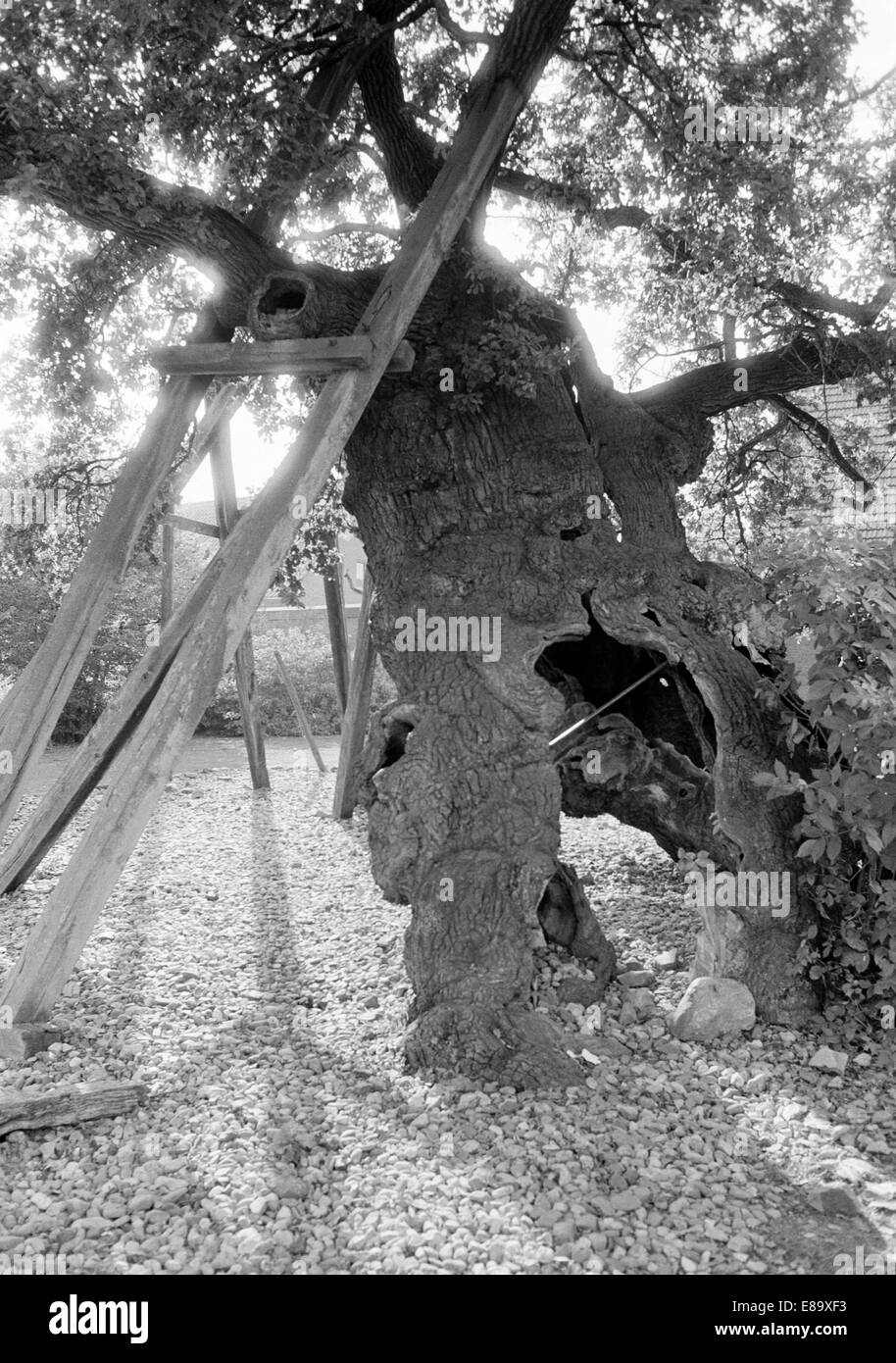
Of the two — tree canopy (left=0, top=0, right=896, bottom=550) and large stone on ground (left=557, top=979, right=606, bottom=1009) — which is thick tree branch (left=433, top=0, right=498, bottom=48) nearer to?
tree canopy (left=0, top=0, right=896, bottom=550)

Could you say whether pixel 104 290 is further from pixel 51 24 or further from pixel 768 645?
pixel 768 645

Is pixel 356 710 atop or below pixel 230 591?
below

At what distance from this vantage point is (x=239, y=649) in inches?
399

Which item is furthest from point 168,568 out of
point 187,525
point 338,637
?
point 187,525

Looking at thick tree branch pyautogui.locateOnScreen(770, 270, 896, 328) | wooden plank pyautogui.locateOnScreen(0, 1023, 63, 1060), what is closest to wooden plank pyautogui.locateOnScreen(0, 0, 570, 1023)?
wooden plank pyautogui.locateOnScreen(0, 1023, 63, 1060)

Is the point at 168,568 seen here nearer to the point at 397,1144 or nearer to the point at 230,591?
the point at 230,591

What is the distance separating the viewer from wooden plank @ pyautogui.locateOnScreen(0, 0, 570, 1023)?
4066 mm

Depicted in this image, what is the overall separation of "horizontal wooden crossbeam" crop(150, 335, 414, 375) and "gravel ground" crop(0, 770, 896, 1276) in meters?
3.22

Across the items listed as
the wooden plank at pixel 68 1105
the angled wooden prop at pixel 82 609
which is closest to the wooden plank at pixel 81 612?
the angled wooden prop at pixel 82 609

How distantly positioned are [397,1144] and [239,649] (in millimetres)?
7108

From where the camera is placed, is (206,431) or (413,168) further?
(206,431)

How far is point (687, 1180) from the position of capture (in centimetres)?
338

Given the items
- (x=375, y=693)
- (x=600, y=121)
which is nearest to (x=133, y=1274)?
(x=600, y=121)
